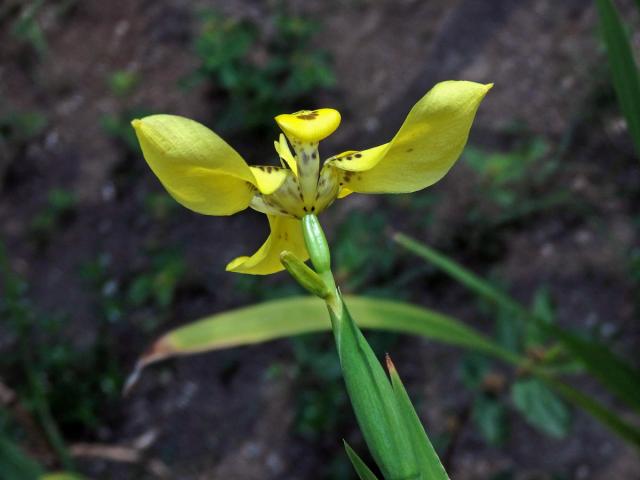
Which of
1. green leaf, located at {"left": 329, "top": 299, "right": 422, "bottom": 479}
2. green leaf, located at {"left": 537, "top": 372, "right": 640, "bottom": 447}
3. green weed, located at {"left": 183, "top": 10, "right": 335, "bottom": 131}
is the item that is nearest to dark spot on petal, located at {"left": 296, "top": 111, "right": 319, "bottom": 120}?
green leaf, located at {"left": 329, "top": 299, "right": 422, "bottom": 479}

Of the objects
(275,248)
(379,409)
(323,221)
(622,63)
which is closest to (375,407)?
(379,409)

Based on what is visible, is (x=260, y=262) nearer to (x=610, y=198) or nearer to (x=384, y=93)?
(x=610, y=198)

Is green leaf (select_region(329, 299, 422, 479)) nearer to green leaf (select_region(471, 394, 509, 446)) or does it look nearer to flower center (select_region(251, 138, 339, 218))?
flower center (select_region(251, 138, 339, 218))

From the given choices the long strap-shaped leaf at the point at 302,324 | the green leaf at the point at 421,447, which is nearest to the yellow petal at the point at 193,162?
the green leaf at the point at 421,447

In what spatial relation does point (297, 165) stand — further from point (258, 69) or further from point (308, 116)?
point (258, 69)

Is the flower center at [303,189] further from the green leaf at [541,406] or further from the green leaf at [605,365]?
the green leaf at [541,406]
